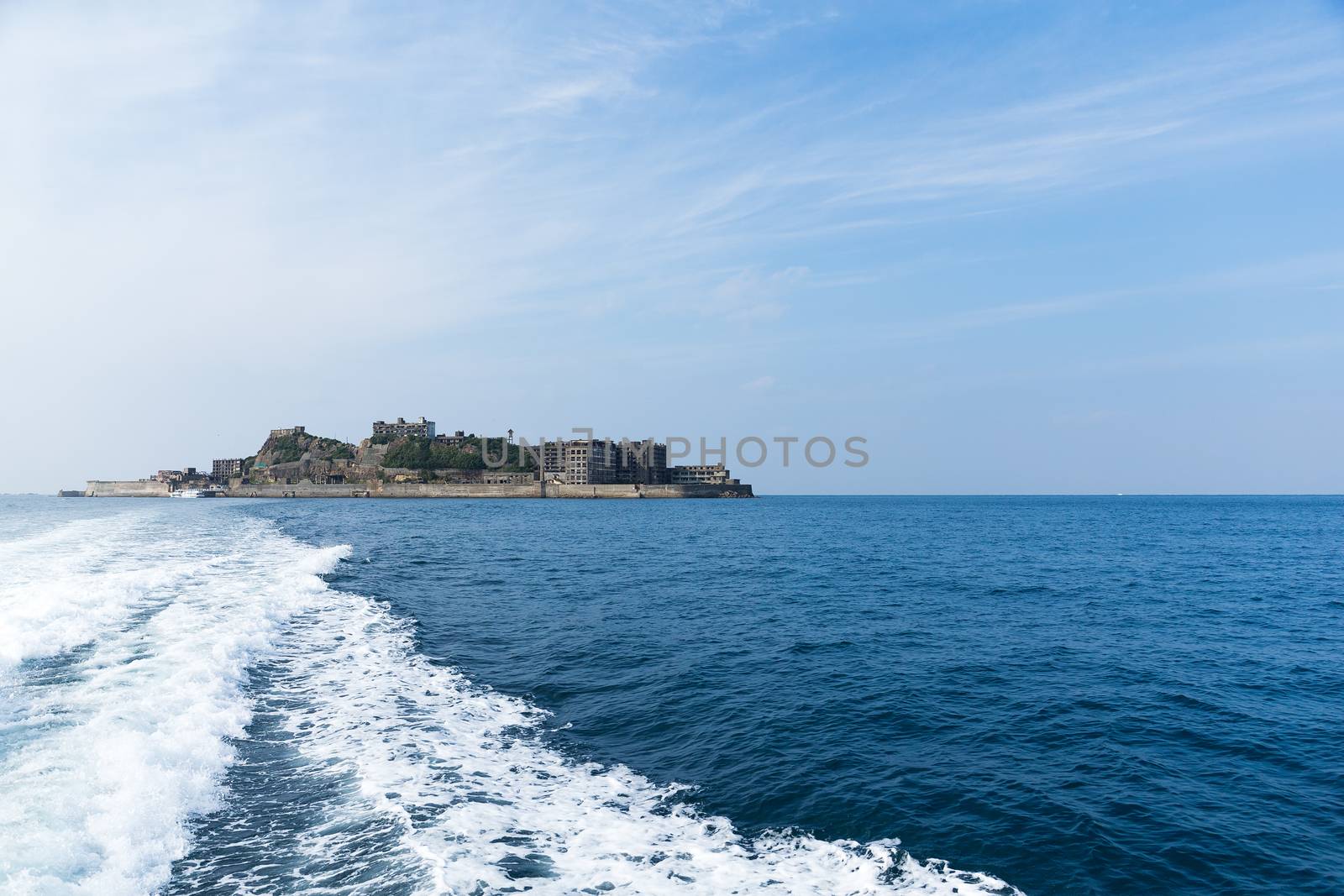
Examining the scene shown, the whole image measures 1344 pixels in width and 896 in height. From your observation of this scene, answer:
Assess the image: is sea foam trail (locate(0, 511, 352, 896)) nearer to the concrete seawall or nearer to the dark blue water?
the dark blue water

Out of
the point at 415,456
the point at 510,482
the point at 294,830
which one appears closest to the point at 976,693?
the point at 294,830

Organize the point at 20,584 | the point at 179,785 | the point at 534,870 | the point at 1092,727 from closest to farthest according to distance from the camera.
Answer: the point at 534,870
the point at 179,785
the point at 1092,727
the point at 20,584

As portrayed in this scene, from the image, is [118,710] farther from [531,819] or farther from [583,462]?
[583,462]

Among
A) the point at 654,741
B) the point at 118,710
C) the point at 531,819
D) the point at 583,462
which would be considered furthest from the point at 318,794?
the point at 583,462

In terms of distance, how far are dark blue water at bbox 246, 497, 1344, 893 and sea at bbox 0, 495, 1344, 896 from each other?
75mm

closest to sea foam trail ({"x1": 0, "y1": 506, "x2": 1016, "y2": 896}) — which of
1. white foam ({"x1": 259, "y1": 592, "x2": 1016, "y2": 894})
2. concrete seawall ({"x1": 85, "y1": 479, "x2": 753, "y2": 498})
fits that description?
white foam ({"x1": 259, "y1": 592, "x2": 1016, "y2": 894})

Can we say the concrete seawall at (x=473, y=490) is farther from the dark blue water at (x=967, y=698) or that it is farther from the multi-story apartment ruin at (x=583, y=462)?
the dark blue water at (x=967, y=698)

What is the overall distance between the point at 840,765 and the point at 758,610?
1318 centimetres

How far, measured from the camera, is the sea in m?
7.83

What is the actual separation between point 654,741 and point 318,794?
5.07 metres

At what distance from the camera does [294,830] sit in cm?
837

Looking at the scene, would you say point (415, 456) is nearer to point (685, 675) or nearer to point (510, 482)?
point (510, 482)

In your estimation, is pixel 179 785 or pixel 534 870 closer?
pixel 534 870

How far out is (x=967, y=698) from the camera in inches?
555
